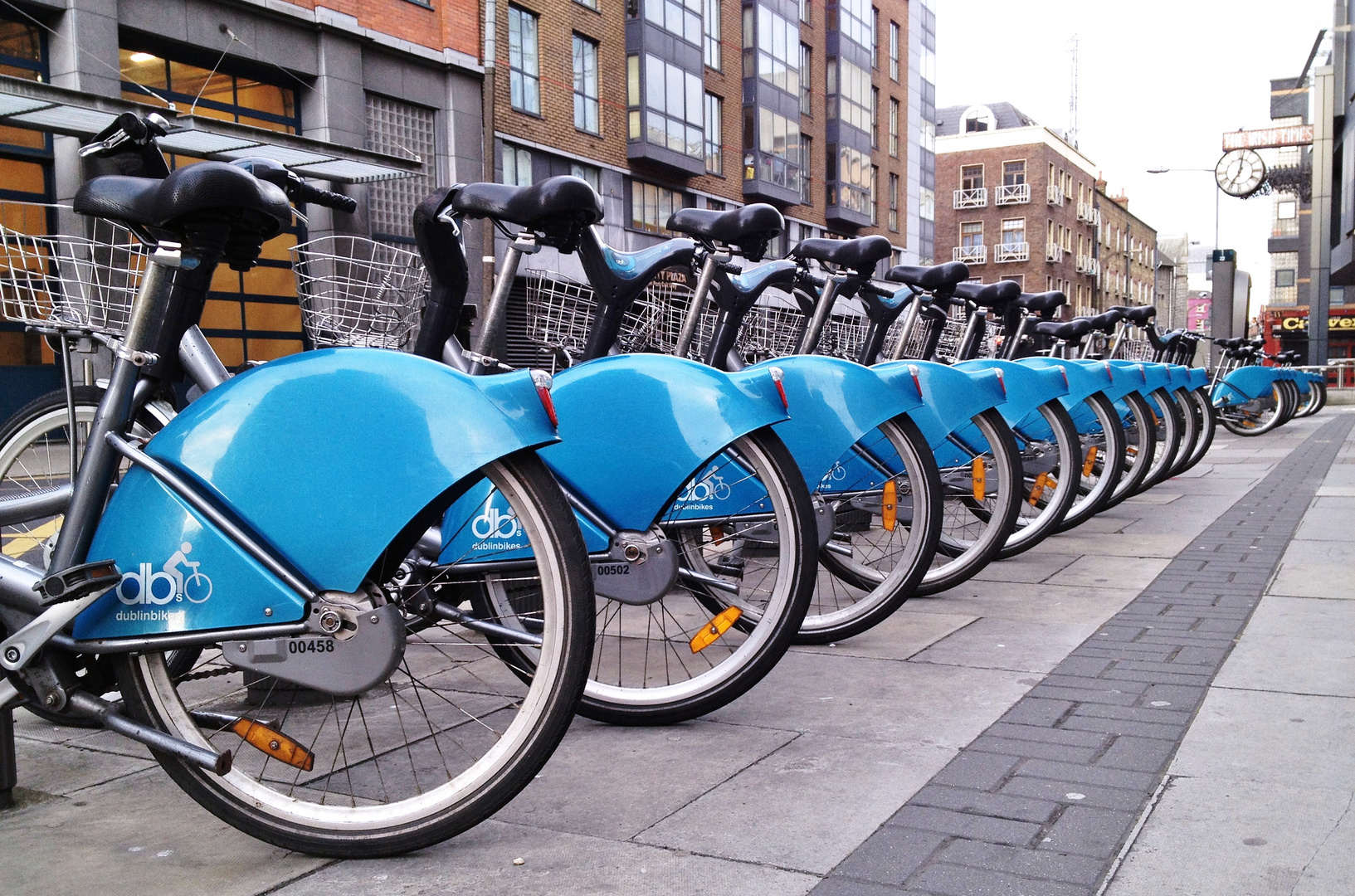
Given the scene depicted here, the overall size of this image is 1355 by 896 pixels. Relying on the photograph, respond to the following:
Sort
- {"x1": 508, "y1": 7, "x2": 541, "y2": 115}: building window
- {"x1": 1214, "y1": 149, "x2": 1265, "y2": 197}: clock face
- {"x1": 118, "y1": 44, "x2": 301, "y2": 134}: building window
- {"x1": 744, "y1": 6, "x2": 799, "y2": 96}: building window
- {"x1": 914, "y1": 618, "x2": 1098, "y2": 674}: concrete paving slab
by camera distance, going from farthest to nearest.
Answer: {"x1": 1214, "y1": 149, "x2": 1265, "y2": 197}: clock face → {"x1": 744, "y1": 6, "x2": 799, "y2": 96}: building window → {"x1": 508, "y1": 7, "x2": 541, "y2": 115}: building window → {"x1": 118, "y1": 44, "x2": 301, "y2": 134}: building window → {"x1": 914, "y1": 618, "x2": 1098, "y2": 674}: concrete paving slab

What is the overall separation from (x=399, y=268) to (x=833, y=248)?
89.1 inches

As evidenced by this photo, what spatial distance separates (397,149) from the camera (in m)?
19.3

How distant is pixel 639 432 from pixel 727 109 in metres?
30.8

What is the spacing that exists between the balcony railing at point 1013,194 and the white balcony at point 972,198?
0.78 meters

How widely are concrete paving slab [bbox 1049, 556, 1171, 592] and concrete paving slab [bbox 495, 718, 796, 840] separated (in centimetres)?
286

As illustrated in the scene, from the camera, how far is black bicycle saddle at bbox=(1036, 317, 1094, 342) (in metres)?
8.45

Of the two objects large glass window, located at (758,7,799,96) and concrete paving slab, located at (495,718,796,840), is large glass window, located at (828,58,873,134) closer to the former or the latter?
large glass window, located at (758,7,799,96)

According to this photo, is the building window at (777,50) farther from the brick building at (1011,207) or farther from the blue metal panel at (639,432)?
the blue metal panel at (639,432)

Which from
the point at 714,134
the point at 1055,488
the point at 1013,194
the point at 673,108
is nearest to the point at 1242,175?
the point at 714,134

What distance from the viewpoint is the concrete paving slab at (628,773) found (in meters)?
2.58

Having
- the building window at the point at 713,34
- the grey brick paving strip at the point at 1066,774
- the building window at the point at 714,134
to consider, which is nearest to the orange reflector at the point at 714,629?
the grey brick paving strip at the point at 1066,774

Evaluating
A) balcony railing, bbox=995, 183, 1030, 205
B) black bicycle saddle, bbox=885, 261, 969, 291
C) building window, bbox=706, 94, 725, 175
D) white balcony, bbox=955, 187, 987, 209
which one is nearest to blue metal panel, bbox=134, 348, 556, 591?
black bicycle saddle, bbox=885, 261, 969, 291

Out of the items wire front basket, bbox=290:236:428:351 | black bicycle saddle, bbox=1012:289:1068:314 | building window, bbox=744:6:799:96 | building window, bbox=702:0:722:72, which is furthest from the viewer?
building window, bbox=744:6:799:96

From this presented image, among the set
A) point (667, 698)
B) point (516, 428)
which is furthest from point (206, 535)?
point (667, 698)
